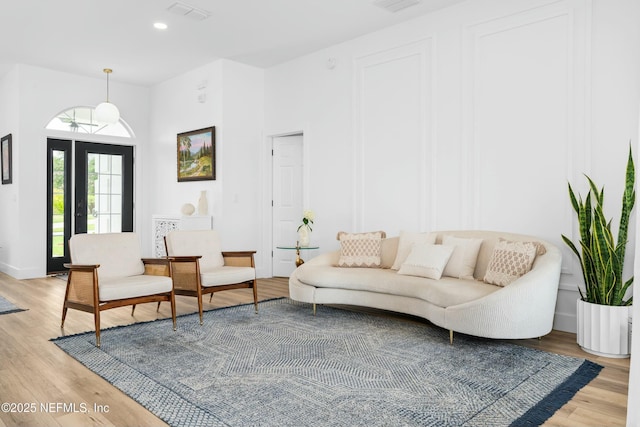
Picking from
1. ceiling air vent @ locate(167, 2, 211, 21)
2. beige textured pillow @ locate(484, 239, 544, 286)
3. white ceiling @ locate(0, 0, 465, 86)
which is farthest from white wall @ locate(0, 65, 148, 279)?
beige textured pillow @ locate(484, 239, 544, 286)

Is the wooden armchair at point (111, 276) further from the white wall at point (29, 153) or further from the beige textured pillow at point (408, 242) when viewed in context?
the white wall at point (29, 153)

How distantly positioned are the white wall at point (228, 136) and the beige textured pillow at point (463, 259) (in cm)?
320

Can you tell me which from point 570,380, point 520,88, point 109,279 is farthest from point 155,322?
point 520,88

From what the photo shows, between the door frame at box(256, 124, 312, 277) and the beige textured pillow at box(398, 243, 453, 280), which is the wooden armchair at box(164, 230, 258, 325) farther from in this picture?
the door frame at box(256, 124, 312, 277)

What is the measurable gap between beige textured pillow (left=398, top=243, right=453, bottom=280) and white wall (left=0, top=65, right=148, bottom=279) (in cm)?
536

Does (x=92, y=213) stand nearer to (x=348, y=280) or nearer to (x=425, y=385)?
(x=348, y=280)

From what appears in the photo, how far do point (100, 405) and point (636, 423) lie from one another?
7.71 ft

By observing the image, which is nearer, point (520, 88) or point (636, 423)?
point (636, 423)

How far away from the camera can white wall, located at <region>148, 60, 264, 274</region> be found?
6.18 metres

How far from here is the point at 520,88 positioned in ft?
13.4

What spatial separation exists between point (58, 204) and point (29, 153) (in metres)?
0.83

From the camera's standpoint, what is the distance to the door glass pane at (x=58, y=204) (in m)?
6.83

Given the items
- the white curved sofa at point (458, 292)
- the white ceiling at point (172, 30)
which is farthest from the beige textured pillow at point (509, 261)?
the white ceiling at point (172, 30)

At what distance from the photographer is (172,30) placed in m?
5.16
